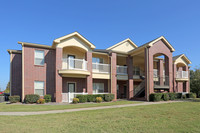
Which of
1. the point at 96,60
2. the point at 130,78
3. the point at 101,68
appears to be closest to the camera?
the point at 101,68

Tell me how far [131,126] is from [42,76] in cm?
1412

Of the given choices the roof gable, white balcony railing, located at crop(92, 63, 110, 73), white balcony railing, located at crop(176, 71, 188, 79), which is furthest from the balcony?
white balcony railing, located at crop(176, 71, 188, 79)

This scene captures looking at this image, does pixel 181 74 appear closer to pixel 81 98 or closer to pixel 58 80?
pixel 81 98

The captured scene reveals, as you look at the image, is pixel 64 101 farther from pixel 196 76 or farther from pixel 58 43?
pixel 196 76

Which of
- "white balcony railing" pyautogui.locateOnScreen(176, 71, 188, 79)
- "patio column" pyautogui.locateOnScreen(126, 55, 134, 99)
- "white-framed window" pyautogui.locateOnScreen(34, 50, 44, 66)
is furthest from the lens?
"white balcony railing" pyautogui.locateOnScreen(176, 71, 188, 79)

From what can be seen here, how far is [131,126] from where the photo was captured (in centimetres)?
618

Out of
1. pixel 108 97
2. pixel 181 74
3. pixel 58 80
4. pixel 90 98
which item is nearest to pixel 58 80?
pixel 58 80

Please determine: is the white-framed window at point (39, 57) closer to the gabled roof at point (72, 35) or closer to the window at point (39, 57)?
the window at point (39, 57)

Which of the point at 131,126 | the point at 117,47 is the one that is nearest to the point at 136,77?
the point at 117,47

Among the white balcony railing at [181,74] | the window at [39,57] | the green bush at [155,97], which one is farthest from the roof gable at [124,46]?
the window at [39,57]

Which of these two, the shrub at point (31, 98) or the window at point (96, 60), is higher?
the window at point (96, 60)

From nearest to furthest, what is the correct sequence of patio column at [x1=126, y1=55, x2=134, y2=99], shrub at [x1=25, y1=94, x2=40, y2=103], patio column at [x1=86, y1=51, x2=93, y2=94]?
shrub at [x1=25, y1=94, x2=40, y2=103] < patio column at [x1=86, y1=51, x2=93, y2=94] < patio column at [x1=126, y1=55, x2=134, y2=99]

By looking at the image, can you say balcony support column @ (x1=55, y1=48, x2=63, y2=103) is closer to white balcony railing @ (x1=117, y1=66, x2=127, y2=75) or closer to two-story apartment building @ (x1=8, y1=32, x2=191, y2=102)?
two-story apartment building @ (x1=8, y1=32, x2=191, y2=102)

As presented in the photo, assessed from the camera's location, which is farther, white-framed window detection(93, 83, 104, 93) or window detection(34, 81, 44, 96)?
white-framed window detection(93, 83, 104, 93)
